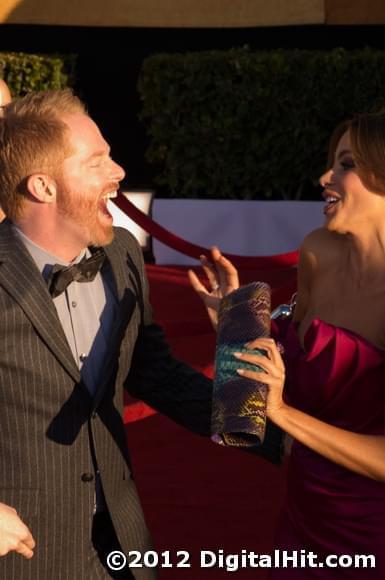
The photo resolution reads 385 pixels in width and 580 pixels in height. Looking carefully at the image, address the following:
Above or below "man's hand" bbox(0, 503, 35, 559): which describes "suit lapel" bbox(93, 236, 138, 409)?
above

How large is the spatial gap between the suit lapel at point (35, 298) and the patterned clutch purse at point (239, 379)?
40cm

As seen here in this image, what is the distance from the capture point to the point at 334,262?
340cm

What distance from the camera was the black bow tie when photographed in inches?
107

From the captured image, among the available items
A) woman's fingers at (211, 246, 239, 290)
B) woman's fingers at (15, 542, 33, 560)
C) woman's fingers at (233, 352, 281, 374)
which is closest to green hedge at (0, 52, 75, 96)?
woman's fingers at (211, 246, 239, 290)

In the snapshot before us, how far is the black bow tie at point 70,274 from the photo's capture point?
273 cm

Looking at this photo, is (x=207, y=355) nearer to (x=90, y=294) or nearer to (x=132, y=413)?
(x=132, y=413)

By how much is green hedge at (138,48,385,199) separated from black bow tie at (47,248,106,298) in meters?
8.58

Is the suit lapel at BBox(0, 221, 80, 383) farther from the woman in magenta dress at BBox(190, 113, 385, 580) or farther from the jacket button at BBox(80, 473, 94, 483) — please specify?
the woman in magenta dress at BBox(190, 113, 385, 580)

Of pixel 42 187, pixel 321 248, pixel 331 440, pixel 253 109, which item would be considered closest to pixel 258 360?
pixel 331 440

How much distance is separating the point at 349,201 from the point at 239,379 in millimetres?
1017

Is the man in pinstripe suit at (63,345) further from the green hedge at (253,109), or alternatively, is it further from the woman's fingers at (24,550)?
the green hedge at (253,109)

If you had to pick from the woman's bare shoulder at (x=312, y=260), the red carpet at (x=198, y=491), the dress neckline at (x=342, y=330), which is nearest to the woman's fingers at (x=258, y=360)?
the dress neckline at (x=342, y=330)

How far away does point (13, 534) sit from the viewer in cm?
242

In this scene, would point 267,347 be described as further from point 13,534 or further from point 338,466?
point 338,466
